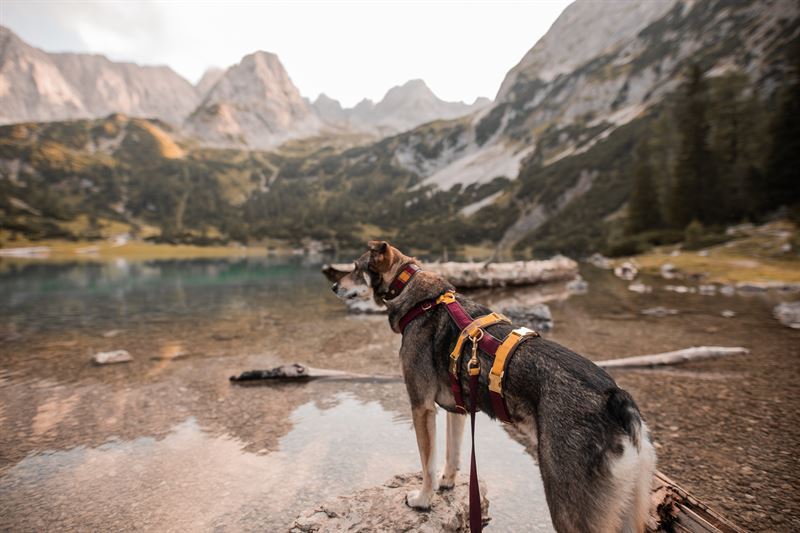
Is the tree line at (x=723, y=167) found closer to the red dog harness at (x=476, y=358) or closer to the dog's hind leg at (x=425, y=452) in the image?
→ the red dog harness at (x=476, y=358)

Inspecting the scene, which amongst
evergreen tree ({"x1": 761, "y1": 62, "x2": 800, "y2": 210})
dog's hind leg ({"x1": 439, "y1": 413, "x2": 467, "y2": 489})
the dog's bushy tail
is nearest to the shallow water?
dog's hind leg ({"x1": 439, "y1": 413, "x2": 467, "y2": 489})

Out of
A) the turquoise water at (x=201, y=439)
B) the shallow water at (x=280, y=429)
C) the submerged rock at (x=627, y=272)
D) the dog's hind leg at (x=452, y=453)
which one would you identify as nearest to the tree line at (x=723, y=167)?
the submerged rock at (x=627, y=272)

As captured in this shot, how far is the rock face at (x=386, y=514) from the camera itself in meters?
4.54

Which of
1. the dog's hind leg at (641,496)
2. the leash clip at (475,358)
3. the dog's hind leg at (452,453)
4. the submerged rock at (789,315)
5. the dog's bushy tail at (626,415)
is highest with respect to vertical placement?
the leash clip at (475,358)

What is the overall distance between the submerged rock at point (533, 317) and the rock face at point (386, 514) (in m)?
11.9

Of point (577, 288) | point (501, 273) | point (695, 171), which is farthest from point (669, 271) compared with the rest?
point (695, 171)

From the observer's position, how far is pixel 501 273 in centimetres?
3133

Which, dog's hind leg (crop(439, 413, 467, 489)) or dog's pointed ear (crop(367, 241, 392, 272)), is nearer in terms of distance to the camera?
dog's hind leg (crop(439, 413, 467, 489))

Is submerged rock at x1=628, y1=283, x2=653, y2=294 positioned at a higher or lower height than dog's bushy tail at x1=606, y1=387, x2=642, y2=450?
lower

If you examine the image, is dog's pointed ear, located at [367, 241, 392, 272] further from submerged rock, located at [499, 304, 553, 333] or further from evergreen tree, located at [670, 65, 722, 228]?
evergreen tree, located at [670, 65, 722, 228]

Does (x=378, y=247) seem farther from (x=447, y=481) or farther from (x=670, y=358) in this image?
(x=670, y=358)

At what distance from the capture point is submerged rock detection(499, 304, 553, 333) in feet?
53.3

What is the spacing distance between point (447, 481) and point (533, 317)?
1248 cm

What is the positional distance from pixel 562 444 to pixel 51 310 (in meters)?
34.0
